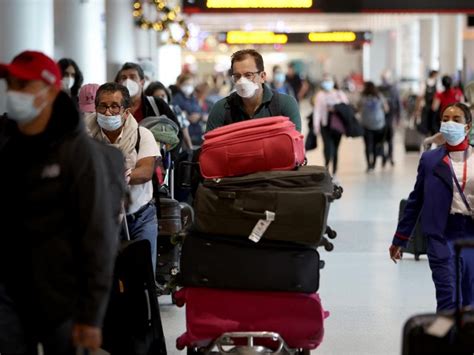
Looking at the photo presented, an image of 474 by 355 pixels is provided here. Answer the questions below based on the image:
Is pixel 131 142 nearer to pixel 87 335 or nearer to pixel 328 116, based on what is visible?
pixel 87 335

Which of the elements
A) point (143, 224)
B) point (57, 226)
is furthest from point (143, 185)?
point (57, 226)

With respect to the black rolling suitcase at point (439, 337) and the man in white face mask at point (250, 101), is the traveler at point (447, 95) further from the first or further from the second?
the black rolling suitcase at point (439, 337)

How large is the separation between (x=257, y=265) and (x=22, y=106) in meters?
1.81

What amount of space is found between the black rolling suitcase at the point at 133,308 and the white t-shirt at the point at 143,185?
0.97 meters

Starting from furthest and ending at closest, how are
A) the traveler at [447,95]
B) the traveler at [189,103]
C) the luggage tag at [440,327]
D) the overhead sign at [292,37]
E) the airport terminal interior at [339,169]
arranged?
the overhead sign at [292,37] → the traveler at [447,95] → the traveler at [189,103] → the airport terminal interior at [339,169] → the luggage tag at [440,327]

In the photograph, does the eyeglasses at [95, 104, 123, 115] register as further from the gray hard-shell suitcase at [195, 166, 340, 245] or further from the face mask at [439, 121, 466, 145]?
the face mask at [439, 121, 466, 145]

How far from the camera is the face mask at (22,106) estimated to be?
174 inches

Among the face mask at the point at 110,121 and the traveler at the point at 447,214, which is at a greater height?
the face mask at the point at 110,121

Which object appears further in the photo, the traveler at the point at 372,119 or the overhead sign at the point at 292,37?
the overhead sign at the point at 292,37

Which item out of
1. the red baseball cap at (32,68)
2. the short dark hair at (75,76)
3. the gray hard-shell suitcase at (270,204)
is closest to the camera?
the red baseball cap at (32,68)

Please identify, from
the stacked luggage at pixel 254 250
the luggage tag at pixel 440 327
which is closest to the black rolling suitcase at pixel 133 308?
the stacked luggage at pixel 254 250

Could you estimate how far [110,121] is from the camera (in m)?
6.95

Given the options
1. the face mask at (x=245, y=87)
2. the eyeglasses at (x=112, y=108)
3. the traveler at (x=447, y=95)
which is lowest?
the traveler at (x=447, y=95)

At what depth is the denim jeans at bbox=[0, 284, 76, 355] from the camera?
4555 millimetres
